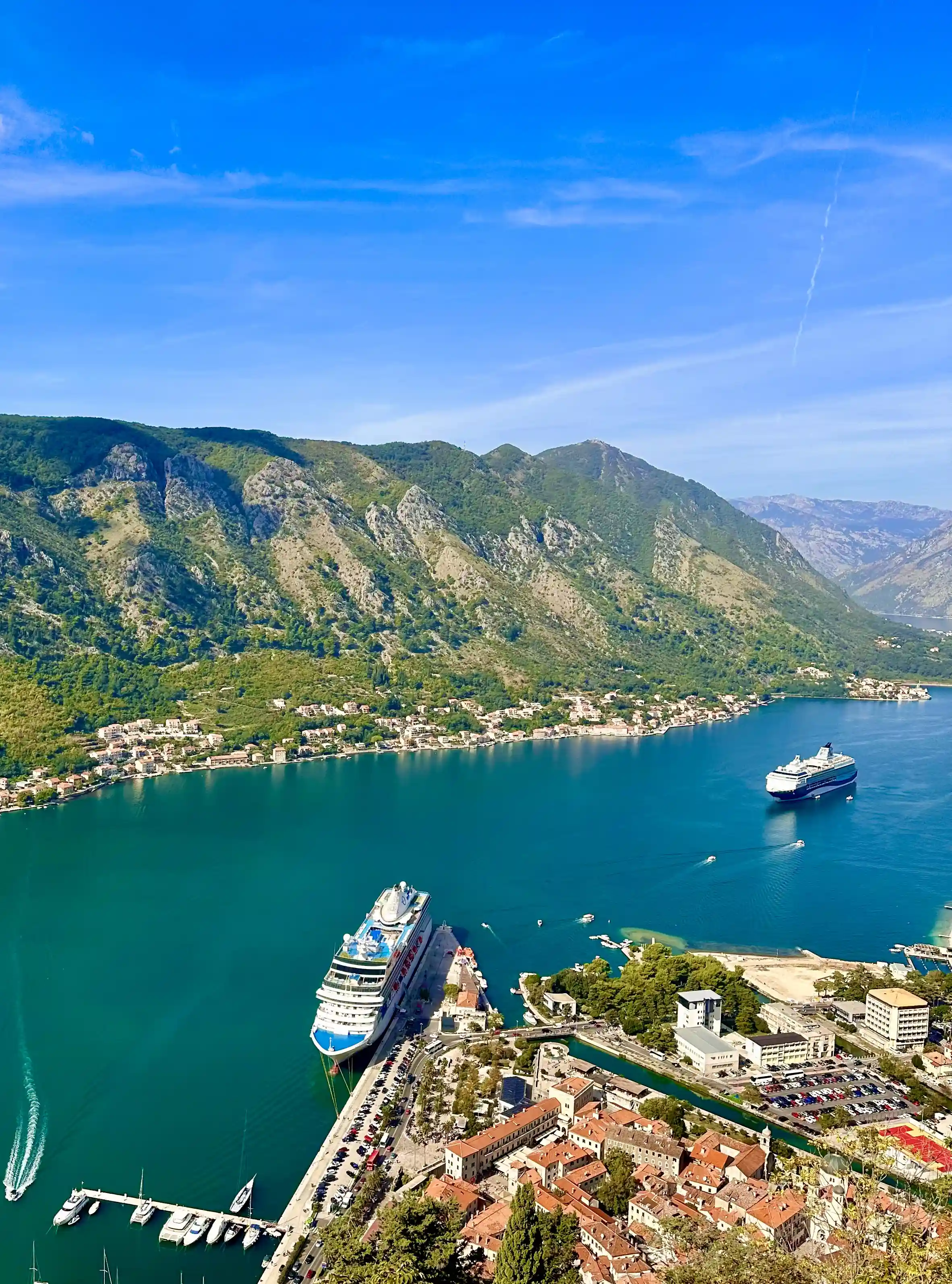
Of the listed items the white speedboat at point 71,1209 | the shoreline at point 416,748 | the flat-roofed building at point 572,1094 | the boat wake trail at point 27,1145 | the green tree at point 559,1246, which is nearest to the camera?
the green tree at point 559,1246

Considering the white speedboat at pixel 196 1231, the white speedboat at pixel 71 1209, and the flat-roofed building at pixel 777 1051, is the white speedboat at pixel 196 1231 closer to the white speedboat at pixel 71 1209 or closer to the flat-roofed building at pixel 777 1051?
the white speedboat at pixel 71 1209

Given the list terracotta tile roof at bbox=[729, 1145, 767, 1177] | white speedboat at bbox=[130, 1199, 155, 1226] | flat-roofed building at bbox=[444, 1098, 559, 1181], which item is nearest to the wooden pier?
white speedboat at bbox=[130, 1199, 155, 1226]

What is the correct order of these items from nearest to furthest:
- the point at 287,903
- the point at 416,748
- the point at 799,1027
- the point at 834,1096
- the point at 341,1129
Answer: the point at 341,1129, the point at 834,1096, the point at 799,1027, the point at 287,903, the point at 416,748

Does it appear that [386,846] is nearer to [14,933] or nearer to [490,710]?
[14,933]

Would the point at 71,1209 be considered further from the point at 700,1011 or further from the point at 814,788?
the point at 814,788

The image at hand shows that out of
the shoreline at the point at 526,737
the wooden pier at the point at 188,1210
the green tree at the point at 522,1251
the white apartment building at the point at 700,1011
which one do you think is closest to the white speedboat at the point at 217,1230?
the wooden pier at the point at 188,1210

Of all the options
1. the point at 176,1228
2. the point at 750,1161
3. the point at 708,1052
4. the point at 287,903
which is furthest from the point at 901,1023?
the point at 287,903

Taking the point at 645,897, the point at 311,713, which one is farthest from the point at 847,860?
the point at 311,713
